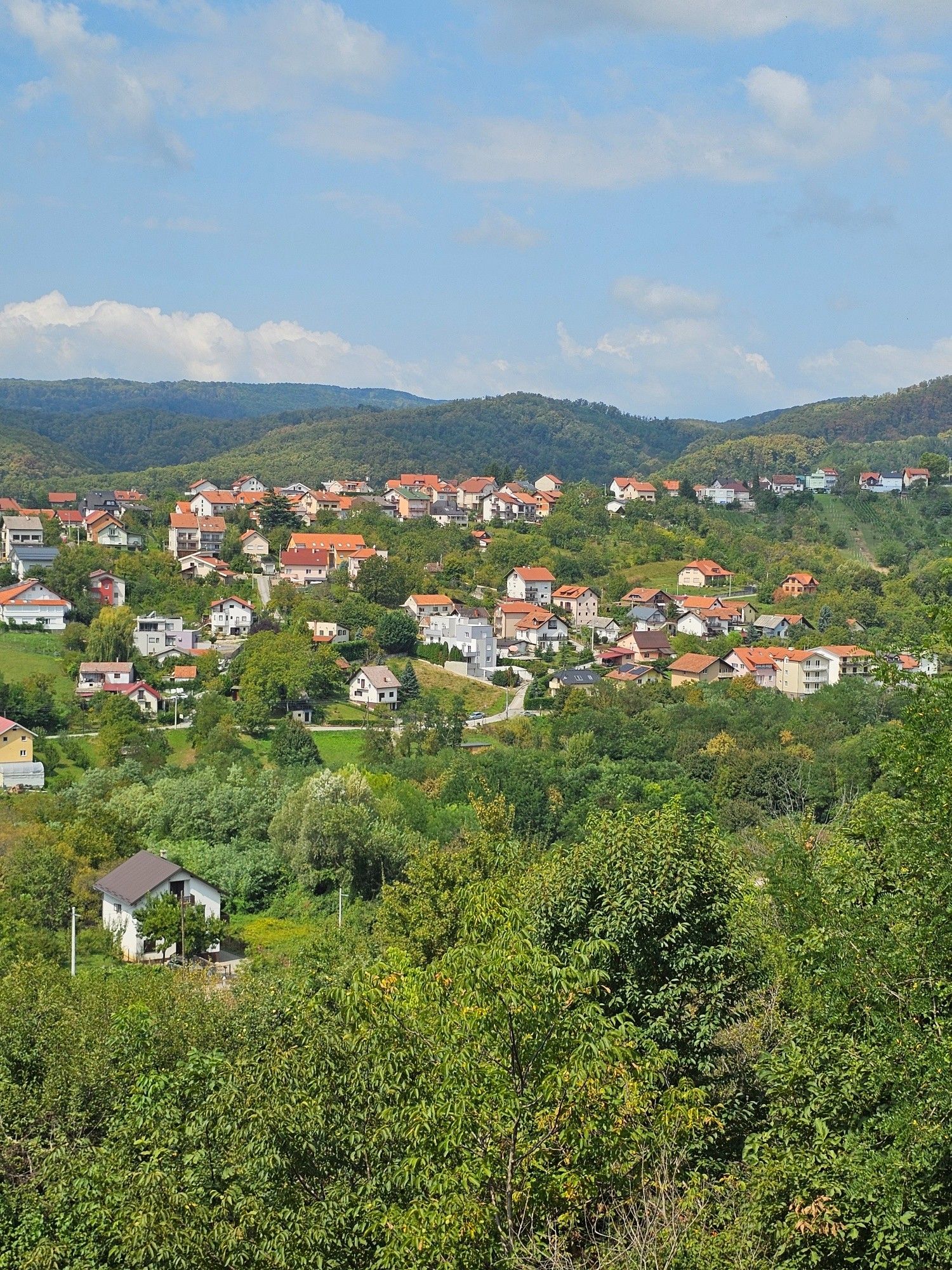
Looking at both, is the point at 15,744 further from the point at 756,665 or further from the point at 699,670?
the point at 756,665

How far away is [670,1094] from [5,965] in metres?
8.68

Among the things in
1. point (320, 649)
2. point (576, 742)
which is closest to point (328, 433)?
point (320, 649)

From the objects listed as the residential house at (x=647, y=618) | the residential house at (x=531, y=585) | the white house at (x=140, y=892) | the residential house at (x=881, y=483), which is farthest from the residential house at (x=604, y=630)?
the residential house at (x=881, y=483)

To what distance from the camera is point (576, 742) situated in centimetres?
2969

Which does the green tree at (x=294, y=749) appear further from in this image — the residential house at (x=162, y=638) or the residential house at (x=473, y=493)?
the residential house at (x=473, y=493)

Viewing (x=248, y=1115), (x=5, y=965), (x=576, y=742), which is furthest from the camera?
(x=576, y=742)

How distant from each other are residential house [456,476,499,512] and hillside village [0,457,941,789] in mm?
4430

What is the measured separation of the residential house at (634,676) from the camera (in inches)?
1419

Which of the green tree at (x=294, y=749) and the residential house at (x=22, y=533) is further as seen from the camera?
the residential house at (x=22, y=533)

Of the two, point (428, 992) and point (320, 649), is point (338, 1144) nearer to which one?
point (428, 992)

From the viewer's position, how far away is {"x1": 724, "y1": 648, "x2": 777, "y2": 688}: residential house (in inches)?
1501

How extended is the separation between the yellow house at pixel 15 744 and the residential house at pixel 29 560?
1562 centimetres

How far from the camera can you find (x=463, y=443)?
352ft

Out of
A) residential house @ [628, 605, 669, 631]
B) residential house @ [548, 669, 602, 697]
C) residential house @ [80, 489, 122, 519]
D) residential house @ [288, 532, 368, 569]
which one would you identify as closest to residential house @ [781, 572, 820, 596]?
residential house @ [628, 605, 669, 631]
